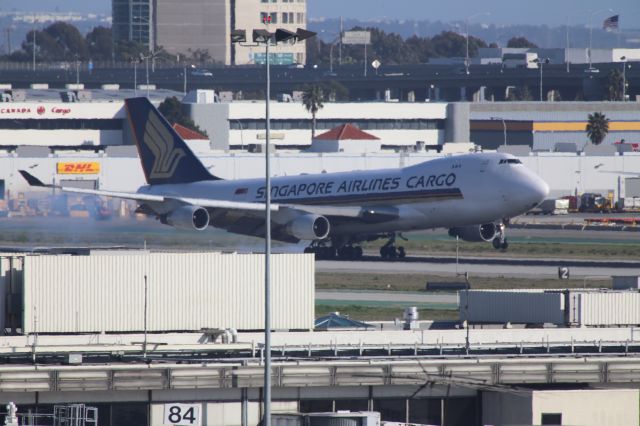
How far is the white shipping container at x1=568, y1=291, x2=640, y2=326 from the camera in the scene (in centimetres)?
5378

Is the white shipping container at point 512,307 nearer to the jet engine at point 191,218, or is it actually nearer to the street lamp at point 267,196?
the street lamp at point 267,196

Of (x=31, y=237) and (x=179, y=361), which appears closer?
(x=179, y=361)

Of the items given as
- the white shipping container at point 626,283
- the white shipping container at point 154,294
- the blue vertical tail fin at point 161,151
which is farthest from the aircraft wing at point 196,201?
the white shipping container at point 154,294

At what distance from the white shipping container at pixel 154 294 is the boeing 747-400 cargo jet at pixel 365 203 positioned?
3366 cm

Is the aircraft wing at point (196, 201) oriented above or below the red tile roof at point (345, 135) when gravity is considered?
below

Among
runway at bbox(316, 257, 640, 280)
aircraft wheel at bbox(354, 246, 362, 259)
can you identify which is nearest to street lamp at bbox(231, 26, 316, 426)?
runway at bbox(316, 257, 640, 280)

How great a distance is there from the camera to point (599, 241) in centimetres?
10606

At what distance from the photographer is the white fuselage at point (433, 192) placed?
84000mm

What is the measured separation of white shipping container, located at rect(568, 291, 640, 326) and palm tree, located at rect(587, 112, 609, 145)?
135815mm

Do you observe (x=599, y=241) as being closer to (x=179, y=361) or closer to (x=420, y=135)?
(x=179, y=361)

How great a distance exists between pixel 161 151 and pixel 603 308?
156 feet

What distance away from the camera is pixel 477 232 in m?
88.8

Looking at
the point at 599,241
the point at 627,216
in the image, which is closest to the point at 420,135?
the point at 627,216

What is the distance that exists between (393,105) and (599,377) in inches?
5814
